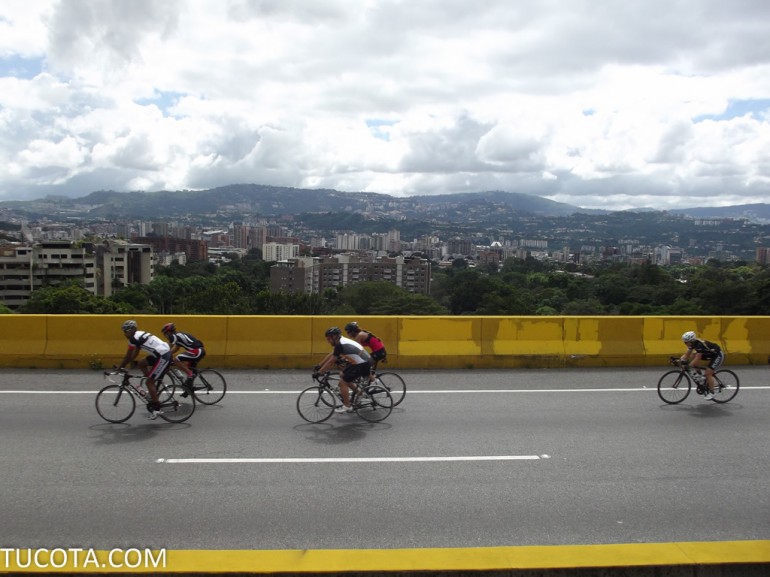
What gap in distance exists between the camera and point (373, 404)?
9242 mm

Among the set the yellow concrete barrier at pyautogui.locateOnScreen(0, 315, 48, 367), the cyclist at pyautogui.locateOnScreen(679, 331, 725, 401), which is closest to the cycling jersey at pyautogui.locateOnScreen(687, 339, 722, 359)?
the cyclist at pyautogui.locateOnScreen(679, 331, 725, 401)

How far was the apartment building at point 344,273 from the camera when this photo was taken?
127m

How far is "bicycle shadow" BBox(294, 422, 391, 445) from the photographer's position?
27.0ft

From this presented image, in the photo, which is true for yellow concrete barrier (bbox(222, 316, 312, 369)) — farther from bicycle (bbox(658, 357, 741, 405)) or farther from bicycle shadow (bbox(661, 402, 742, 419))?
bicycle shadow (bbox(661, 402, 742, 419))

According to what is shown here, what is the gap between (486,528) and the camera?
5.55 m

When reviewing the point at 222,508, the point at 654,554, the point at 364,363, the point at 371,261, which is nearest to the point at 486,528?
the point at 654,554

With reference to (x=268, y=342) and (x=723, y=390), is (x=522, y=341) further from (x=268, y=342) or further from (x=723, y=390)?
(x=268, y=342)

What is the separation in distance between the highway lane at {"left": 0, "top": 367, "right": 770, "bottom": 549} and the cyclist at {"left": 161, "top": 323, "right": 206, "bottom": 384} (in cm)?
68

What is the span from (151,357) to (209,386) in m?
1.26

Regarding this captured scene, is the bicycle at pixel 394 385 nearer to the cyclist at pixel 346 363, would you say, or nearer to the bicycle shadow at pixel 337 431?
the cyclist at pixel 346 363

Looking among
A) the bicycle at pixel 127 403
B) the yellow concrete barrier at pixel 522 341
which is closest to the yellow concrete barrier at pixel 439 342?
the yellow concrete barrier at pixel 522 341

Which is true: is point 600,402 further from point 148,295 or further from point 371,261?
point 371,261

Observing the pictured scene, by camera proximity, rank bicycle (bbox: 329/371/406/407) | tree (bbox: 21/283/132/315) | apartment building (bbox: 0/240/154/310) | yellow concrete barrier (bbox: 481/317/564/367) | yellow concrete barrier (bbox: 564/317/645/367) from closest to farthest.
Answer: bicycle (bbox: 329/371/406/407), yellow concrete barrier (bbox: 481/317/564/367), yellow concrete barrier (bbox: 564/317/645/367), tree (bbox: 21/283/132/315), apartment building (bbox: 0/240/154/310)

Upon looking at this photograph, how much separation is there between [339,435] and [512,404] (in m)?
3.05
